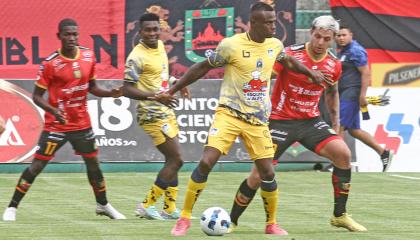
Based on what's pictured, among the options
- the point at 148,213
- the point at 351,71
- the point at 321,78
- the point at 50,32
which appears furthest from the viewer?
the point at 50,32

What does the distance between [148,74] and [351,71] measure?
290 inches

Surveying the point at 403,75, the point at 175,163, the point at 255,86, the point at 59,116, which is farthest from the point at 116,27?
the point at 255,86

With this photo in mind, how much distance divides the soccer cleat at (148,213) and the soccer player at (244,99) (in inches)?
80.4

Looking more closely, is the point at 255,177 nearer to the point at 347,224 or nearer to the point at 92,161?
the point at 347,224

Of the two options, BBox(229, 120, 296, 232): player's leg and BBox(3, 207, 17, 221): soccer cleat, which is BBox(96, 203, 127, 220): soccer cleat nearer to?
BBox(3, 207, 17, 221): soccer cleat

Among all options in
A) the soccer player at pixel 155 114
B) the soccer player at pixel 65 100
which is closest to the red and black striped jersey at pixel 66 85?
the soccer player at pixel 65 100

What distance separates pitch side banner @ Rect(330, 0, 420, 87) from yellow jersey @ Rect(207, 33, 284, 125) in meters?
10.7

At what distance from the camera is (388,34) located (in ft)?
72.2

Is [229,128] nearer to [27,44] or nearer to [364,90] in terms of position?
[364,90]

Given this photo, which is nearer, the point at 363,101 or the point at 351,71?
the point at 363,101

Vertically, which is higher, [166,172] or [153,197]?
[166,172]

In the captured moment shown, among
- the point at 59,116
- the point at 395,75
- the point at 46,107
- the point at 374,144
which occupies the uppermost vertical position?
the point at 46,107

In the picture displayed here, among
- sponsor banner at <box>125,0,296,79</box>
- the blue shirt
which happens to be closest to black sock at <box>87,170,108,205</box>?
the blue shirt

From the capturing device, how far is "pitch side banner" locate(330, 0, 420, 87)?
21703 mm
